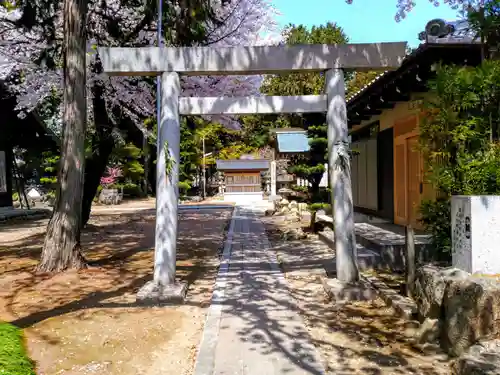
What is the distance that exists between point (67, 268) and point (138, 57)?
12.3 ft

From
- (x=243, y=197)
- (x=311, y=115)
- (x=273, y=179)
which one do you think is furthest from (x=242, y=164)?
(x=311, y=115)

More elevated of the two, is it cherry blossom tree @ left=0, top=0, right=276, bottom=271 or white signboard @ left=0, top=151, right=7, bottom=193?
cherry blossom tree @ left=0, top=0, right=276, bottom=271

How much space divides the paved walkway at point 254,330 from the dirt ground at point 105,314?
22cm

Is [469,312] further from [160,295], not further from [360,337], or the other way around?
[160,295]

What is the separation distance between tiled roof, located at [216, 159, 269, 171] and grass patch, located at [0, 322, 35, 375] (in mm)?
31729

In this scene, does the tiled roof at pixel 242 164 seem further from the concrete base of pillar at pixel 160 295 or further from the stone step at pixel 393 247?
the concrete base of pillar at pixel 160 295

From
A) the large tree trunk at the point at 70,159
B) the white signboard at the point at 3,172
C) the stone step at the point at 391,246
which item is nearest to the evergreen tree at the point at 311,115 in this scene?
the stone step at the point at 391,246

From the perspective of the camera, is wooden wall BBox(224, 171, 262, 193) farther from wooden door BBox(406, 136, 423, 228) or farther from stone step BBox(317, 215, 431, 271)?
stone step BBox(317, 215, 431, 271)

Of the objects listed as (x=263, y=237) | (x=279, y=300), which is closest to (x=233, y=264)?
(x=279, y=300)

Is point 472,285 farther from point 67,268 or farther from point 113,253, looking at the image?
point 113,253

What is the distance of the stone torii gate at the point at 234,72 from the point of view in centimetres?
600

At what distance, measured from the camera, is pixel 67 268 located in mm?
7512

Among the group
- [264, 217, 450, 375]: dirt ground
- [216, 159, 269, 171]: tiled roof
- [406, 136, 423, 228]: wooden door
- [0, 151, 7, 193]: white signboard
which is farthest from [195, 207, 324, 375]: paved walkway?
[216, 159, 269, 171]: tiled roof

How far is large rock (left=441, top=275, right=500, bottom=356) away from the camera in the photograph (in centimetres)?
361
